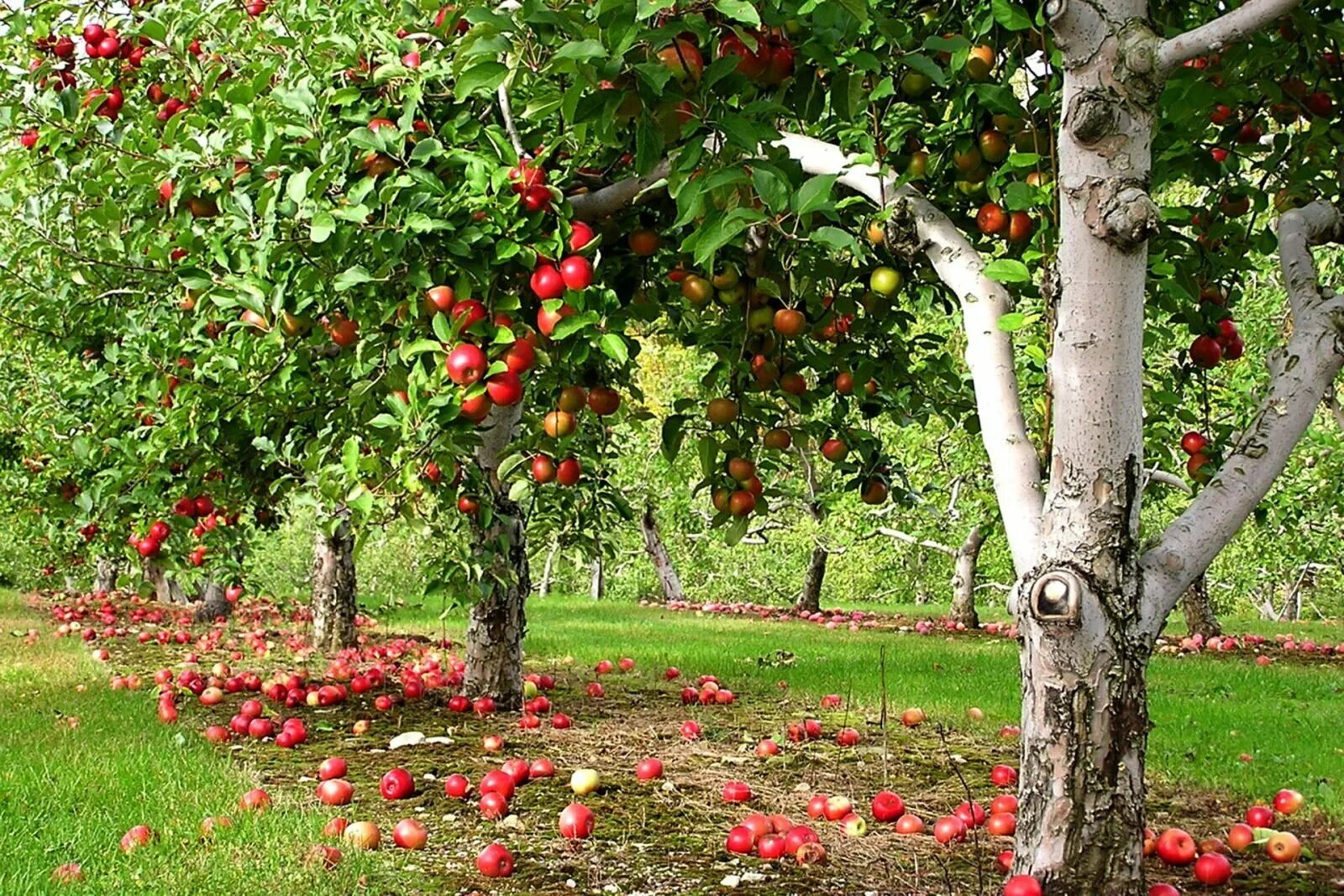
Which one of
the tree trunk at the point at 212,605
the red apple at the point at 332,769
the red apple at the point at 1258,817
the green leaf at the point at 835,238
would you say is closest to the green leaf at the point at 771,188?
the green leaf at the point at 835,238

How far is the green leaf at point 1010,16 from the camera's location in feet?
9.98

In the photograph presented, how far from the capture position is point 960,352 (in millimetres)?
10359

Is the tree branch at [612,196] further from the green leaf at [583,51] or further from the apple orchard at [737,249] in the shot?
the green leaf at [583,51]

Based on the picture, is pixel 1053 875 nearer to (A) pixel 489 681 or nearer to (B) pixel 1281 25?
A: (B) pixel 1281 25

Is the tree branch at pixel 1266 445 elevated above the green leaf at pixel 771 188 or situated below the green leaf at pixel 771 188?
below

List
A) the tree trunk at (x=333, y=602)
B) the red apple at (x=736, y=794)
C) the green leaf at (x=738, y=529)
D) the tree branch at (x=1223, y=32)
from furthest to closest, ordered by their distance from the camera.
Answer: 1. the tree trunk at (x=333, y=602)
2. the red apple at (x=736, y=794)
3. the green leaf at (x=738, y=529)
4. the tree branch at (x=1223, y=32)

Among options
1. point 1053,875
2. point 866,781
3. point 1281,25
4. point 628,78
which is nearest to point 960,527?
point 866,781

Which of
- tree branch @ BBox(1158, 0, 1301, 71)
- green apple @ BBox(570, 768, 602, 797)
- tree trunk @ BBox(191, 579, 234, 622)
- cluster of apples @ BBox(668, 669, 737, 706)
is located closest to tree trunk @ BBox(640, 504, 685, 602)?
tree trunk @ BBox(191, 579, 234, 622)

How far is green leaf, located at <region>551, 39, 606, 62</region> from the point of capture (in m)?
2.13

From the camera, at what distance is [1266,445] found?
10.2ft

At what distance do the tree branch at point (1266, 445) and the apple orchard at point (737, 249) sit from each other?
1 centimetres

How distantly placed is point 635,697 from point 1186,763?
139 inches

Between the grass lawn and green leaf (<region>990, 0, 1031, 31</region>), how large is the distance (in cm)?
239

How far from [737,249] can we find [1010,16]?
127cm
